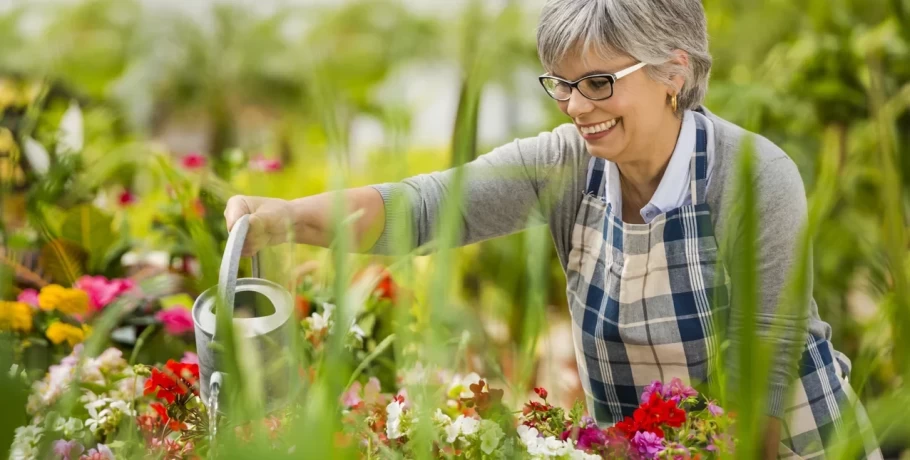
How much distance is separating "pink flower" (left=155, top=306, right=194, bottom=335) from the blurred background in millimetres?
43

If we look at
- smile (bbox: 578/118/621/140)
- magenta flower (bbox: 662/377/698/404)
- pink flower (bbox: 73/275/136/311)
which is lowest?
pink flower (bbox: 73/275/136/311)

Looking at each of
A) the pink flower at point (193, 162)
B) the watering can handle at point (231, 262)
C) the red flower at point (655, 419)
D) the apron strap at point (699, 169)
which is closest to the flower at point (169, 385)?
the watering can handle at point (231, 262)

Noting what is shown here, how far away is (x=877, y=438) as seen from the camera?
23.9 inches

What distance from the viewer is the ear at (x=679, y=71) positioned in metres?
1.04

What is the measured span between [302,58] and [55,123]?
1.70m

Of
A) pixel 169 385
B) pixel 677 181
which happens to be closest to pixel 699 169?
pixel 677 181

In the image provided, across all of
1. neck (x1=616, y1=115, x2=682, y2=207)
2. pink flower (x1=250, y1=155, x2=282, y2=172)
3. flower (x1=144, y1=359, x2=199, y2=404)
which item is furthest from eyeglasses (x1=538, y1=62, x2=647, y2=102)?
pink flower (x1=250, y1=155, x2=282, y2=172)

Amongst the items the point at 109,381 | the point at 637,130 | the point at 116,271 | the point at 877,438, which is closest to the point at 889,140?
the point at 877,438

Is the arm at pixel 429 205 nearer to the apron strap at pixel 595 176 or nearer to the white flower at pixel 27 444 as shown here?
the apron strap at pixel 595 176

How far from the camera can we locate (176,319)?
1312 mm

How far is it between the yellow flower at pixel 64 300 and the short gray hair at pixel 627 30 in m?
0.74

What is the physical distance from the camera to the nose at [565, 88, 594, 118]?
39.3 inches

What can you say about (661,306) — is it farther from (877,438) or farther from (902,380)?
(902,380)

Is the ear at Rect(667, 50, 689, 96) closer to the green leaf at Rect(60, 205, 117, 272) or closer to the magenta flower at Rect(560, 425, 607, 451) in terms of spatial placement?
the magenta flower at Rect(560, 425, 607, 451)
